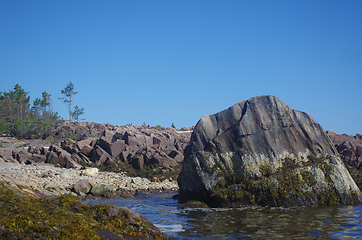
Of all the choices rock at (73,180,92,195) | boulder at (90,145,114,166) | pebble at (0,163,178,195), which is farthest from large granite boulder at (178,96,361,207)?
boulder at (90,145,114,166)

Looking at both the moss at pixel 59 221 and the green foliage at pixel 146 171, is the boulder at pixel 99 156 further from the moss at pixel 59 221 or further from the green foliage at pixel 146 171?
the moss at pixel 59 221

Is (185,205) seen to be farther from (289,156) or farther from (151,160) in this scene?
(151,160)

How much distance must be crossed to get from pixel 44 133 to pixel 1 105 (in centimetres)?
1064

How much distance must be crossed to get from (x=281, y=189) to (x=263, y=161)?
1.65 metres

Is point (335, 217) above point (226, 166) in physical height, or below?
below

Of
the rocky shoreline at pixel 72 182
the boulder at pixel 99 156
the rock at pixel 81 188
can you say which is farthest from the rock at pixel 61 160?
the rock at pixel 81 188

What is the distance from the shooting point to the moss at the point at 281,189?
41.0 feet

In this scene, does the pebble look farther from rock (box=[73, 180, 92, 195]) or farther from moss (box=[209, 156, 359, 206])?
moss (box=[209, 156, 359, 206])

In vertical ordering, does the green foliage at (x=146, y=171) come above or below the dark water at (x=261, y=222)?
above

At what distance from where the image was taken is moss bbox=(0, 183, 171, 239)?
4957 millimetres

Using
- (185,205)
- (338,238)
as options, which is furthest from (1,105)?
(338,238)

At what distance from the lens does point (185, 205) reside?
13.5m

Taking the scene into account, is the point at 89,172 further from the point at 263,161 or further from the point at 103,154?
the point at 263,161

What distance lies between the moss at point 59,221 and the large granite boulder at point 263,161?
271 inches
